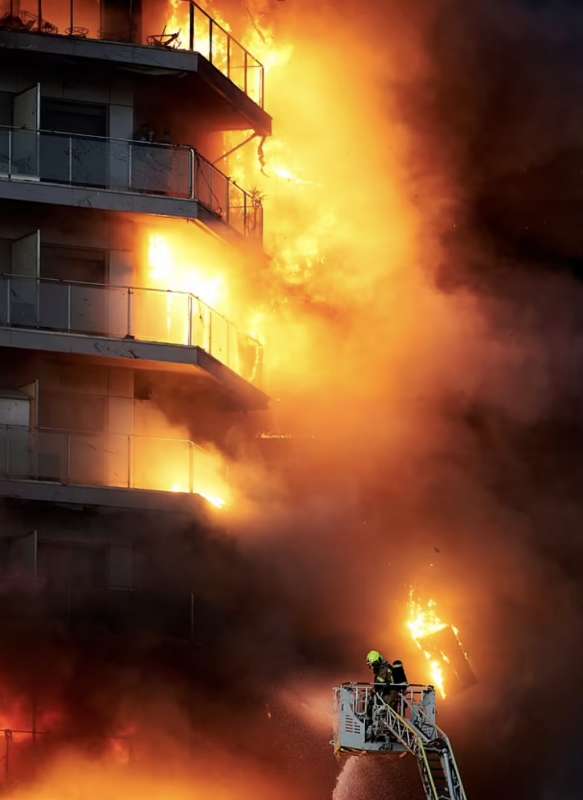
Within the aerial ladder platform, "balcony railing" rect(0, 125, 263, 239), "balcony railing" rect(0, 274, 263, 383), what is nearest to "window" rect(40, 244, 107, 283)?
"balcony railing" rect(0, 274, 263, 383)

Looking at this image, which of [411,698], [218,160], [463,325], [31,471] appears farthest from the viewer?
[463,325]

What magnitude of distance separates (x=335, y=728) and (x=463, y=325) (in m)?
20.2

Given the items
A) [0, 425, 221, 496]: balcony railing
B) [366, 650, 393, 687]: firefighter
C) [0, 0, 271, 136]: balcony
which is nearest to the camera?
[366, 650, 393, 687]: firefighter

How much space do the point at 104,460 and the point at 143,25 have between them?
35.5ft

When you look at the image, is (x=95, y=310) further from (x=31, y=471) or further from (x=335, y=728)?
(x=335, y=728)

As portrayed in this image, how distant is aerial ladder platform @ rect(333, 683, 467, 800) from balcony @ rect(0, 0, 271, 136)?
1724 cm

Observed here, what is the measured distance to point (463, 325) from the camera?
82812mm

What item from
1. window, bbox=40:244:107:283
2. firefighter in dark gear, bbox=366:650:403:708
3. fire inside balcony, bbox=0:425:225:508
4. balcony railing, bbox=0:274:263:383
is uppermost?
window, bbox=40:244:107:283

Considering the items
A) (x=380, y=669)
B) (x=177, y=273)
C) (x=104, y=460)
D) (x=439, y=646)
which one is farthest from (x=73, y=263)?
(x=380, y=669)

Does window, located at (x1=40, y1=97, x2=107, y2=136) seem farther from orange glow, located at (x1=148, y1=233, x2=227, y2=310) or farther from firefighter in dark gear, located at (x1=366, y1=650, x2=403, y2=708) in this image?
firefighter in dark gear, located at (x1=366, y1=650, x2=403, y2=708)

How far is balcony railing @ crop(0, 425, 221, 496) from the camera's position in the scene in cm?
7056

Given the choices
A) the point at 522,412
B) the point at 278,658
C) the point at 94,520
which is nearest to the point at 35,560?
the point at 94,520

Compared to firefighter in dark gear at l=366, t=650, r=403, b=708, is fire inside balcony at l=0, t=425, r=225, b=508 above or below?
above

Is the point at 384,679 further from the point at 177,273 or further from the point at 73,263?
the point at 177,273
